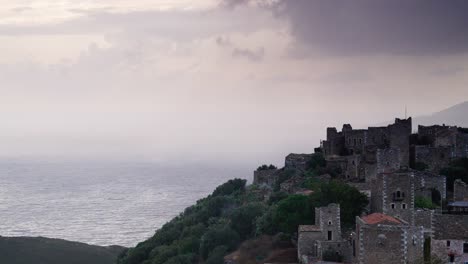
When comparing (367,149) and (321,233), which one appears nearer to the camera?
(321,233)

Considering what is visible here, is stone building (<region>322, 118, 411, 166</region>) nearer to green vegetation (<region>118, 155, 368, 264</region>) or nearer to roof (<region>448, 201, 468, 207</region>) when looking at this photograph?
green vegetation (<region>118, 155, 368, 264</region>)

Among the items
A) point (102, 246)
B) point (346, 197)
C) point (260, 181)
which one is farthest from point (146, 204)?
point (346, 197)

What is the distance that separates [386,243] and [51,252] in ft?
210

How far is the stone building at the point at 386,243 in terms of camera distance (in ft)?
109

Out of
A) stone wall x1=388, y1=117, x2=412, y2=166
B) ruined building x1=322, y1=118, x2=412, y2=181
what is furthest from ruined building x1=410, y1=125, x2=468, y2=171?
ruined building x1=322, y1=118, x2=412, y2=181

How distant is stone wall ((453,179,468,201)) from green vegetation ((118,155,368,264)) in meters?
6.64

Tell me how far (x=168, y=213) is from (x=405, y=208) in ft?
325

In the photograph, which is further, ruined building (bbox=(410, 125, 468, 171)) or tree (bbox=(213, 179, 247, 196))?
tree (bbox=(213, 179, 247, 196))

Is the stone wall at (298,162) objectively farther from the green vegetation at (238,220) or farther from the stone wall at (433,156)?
the stone wall at (433,156)

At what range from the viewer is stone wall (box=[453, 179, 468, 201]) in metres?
44.2

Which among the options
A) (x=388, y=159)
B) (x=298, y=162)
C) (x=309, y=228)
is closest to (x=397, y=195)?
(x=309, y=228)

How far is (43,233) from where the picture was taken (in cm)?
A: 11525

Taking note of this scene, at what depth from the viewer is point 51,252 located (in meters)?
89.3

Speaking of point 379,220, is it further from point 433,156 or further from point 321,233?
point 433,156
